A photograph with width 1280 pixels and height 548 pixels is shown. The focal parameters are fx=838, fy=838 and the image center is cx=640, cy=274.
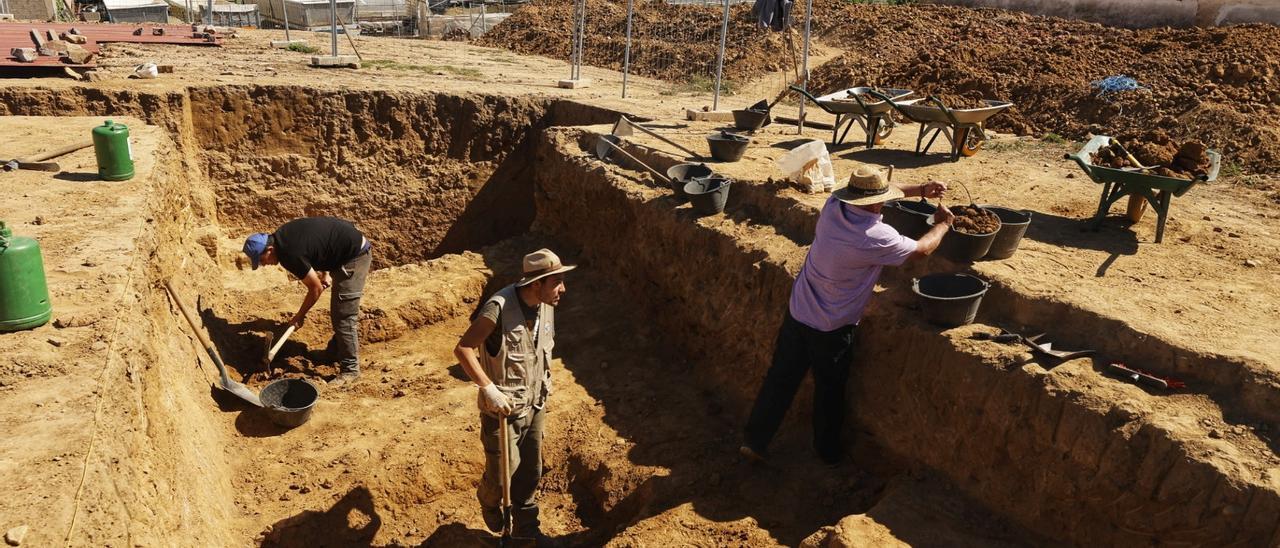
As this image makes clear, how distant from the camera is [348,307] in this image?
7.77 metres

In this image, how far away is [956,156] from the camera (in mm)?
9086

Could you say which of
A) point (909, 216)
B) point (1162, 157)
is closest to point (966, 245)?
point (909, 216)

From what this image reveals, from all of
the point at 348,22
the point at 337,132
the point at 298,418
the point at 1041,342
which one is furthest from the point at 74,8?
the point at 1041,342

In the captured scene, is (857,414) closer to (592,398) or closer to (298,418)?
(592,398)

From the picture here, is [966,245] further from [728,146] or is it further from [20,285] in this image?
[20,285]

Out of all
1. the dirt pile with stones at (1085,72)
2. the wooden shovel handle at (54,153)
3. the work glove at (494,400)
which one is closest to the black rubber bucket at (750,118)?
the dirt pile with stones at (1085,72)

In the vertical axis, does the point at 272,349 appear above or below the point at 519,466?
below

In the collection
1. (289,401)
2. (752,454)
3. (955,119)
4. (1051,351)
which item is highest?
(955,119)

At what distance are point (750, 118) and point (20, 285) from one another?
7.88m

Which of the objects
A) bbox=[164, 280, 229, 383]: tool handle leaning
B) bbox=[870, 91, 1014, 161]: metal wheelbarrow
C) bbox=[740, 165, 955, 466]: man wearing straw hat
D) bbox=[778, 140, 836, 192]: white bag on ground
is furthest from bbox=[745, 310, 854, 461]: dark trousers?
bbox=[164, 280, 229, 383]: tool handle leaning

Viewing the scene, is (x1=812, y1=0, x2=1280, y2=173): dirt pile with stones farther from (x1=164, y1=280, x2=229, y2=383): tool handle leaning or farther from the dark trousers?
(x1=164, y1=280, x2=229, y2=383): tool handle leaning

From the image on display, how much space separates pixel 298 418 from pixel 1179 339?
20.6 feet

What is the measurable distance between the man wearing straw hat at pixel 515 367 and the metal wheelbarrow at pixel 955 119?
5288 mm

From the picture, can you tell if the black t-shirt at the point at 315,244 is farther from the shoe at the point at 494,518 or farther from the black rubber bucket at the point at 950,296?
the black rubber bucket at the point at 950,296
